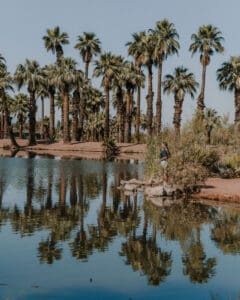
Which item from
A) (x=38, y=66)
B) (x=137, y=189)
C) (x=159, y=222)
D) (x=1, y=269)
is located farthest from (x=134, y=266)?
(x=38, y=66)

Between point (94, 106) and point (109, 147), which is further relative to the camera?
point (94, 106)

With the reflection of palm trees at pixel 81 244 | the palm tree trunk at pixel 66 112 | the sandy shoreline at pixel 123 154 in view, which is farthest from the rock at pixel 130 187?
the palm tree trunk at pixel 66 112

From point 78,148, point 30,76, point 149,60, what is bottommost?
point 78,148

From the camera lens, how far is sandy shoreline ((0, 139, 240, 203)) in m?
24.0

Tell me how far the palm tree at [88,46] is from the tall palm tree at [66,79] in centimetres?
677

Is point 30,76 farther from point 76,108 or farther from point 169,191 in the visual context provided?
point 169,191

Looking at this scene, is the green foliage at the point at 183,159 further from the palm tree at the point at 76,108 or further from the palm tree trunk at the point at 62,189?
the palm tree at the point at 76,108

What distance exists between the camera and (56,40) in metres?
82.8

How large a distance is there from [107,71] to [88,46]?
36.8 ft

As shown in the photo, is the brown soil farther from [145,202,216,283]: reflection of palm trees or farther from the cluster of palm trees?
[145,202,216,283]: reflection of palm trees

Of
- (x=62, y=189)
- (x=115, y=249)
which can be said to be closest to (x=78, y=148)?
(x=62, y=189)

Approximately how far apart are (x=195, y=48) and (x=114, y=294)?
6897 cm

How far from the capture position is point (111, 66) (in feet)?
246

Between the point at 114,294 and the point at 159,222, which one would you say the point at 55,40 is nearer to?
the point at 159,222
